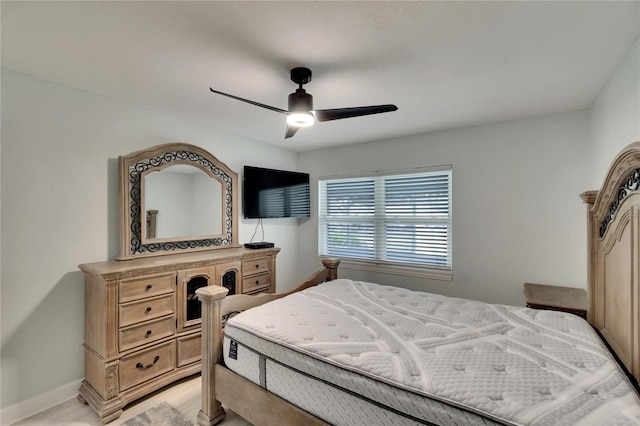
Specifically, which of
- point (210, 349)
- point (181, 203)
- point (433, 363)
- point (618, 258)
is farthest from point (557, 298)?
point (181, 203)

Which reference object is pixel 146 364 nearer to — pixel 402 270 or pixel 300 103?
pixel 300 103

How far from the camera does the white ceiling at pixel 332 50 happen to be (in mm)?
1333

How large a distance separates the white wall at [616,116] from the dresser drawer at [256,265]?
3.00 m

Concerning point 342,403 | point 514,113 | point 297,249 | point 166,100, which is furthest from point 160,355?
point 514,113

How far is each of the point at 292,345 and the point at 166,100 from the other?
219cm

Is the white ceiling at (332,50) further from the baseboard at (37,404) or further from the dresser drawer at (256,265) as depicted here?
the baseboard at (37,404)

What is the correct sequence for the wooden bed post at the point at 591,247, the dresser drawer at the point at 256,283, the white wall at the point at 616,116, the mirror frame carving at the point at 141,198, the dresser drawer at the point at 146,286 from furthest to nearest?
the dresser drawer at the point at 256,283 → the mirror frame carving at the point at 141,198 → the dresser drawer at the point at 146,286 → the wooden bed post at the point at 591,247 → the white wall at the point at 616,116

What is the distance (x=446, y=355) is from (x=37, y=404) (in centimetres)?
276

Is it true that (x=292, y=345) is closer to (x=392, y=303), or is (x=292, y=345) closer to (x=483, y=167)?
(x=392, y=303)

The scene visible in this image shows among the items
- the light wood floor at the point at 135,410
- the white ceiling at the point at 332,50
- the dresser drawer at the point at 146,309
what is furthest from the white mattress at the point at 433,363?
the white ceiling at the point at 332,50

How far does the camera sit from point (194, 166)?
293 centimetres

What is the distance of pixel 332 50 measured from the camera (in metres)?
1.64

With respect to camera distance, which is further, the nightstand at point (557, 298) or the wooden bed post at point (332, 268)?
the wooden bed post at point (332, 268)

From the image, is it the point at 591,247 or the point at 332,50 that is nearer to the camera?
the point at 332,50
